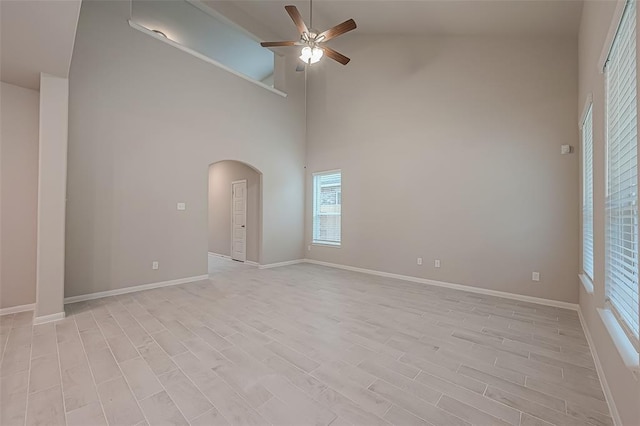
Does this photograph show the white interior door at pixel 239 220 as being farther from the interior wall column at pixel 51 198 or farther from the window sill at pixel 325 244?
the interior wall column at pixel 51 198

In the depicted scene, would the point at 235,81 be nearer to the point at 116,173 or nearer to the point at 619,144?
the point at 116,173

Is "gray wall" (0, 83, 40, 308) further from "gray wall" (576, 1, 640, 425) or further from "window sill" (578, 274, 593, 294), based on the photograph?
"window sill" (578, 274, 593, 294)

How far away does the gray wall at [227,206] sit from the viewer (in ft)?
21.4

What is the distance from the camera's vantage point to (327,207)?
22.0ft

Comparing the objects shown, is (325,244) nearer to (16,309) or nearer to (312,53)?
(312,53)

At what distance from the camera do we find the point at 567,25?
3572 mm

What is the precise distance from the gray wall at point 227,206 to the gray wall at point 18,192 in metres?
3.61

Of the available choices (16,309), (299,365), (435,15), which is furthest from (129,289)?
(435,15)

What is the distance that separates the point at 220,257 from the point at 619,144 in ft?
24.9

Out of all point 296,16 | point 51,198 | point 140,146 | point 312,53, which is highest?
point 296,16

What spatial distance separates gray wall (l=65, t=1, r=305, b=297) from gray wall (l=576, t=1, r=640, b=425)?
5.16 metres

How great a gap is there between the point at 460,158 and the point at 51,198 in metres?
5.53

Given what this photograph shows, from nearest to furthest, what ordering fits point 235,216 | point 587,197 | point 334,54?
point 587,197 < point 334,54 < point 235,216

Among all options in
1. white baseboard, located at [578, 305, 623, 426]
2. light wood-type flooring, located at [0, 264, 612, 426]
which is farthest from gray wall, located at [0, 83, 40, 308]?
white baseboard, located at [578, 305, 623, 426]
